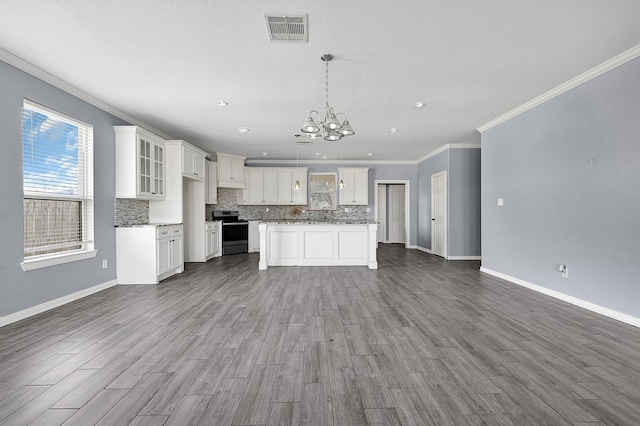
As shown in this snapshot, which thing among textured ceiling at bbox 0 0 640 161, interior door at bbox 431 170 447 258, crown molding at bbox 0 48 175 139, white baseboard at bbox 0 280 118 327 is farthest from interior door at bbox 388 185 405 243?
white baseboard at bbox 0 280 118 327

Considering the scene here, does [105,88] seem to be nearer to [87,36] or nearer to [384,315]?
[87,36]

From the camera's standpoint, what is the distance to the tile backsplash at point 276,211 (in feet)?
28.1

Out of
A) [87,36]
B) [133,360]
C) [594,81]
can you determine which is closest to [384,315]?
[133,360]

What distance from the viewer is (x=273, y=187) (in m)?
8.64

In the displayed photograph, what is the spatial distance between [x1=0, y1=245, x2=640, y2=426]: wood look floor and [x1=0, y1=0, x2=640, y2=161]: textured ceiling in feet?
8.76

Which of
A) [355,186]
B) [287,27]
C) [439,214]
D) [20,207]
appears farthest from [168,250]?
[439,214]

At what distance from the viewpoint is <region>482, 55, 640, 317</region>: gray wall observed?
121 inches

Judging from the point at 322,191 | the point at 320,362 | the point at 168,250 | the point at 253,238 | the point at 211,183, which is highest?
the point at 211,183

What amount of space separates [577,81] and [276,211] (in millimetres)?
7077

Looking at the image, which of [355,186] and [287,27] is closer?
[287,27]

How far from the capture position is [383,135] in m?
6.13

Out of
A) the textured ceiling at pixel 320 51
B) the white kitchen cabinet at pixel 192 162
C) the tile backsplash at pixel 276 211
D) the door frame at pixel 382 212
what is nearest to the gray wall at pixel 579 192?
the textured ceiling at pixel 320 51

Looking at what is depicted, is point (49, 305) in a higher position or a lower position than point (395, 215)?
lower

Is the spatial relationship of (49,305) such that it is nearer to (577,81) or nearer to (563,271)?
(563,271)
